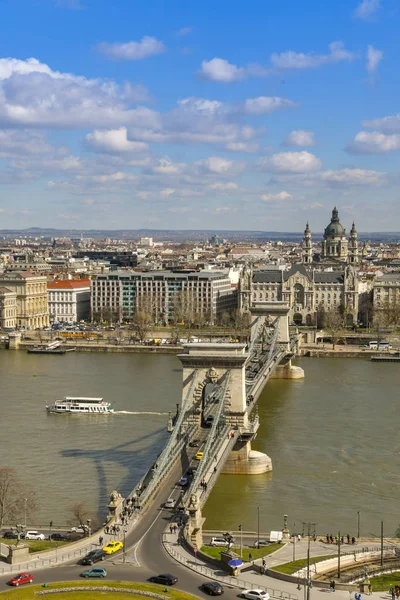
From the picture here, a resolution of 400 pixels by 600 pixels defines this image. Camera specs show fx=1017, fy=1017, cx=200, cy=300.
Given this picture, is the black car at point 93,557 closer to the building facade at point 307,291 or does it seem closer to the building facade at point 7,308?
the building facade at point 7,308

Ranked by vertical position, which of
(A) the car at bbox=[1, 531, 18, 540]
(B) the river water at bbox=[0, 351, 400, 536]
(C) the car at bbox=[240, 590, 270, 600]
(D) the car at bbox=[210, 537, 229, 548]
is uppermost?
(C) the car at bbox=[240, 590, 270, 600]

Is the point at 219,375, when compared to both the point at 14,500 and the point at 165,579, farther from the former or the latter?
the point at 165,579

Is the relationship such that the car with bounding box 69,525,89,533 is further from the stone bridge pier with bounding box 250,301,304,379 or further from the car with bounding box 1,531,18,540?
the stone bridge pier with bounding box 250,301,304,379

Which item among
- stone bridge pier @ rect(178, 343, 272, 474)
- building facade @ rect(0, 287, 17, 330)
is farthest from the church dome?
stone bridge pier @ rect(178, 343, 272, 474)

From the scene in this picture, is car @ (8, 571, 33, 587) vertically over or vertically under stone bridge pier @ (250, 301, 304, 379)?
under

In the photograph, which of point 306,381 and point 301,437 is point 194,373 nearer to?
point 301,437

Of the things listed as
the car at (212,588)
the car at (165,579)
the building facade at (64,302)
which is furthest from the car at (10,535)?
the building facade at (64,302)
